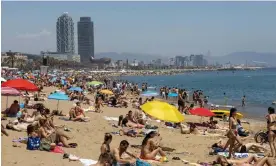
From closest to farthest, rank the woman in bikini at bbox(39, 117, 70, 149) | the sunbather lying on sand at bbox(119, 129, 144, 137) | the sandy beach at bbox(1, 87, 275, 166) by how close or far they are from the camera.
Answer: the sandy beach at bbox(1, 87, 275, 166), the woman in bikini at bbox(39, 117, 70, 149), the sunbather lying on sand at bbox(119, 129, 144, 137)

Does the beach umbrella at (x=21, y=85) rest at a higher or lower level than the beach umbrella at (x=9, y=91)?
higher

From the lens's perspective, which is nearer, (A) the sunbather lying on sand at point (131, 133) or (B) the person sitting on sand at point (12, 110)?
(A) the sunbather lying on sand at point (131, 133)

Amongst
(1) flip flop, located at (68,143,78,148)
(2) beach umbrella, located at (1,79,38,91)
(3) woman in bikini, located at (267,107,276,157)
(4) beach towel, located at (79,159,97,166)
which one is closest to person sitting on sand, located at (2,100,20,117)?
(2) beach umbrella, located at (1,79,38,91)

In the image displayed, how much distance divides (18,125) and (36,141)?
2.96m

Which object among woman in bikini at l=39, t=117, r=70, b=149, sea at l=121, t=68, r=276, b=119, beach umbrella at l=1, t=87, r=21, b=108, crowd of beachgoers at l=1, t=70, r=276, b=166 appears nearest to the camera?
crowd of beachgoers at l=1, t=70, r=276, b=166

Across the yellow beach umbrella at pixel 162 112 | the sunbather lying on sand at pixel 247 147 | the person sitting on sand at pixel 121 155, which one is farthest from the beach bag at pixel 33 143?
the sunbather lying on sand at pixel 247 147

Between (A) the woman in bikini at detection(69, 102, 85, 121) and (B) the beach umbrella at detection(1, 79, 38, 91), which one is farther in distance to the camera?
(A) the woman in bikini at detection(69, 102, 85, 121)

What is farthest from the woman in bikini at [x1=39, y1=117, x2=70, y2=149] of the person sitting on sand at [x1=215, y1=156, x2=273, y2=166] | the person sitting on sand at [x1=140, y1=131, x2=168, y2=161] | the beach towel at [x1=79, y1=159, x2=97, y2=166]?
the person sitting on sand at [x1=215, y1=156, x2=273, y2=166]

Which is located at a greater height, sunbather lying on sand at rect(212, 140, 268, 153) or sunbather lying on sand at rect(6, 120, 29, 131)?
sunbather lying on sand at rect(6, 120, 29, 131)

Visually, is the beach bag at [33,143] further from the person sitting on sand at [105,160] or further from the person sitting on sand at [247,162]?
the person sitting on sand at [247,162]

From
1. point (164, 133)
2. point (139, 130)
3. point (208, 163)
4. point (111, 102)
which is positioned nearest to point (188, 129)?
point (164, 133)

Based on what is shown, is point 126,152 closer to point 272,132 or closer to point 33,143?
point 33,143

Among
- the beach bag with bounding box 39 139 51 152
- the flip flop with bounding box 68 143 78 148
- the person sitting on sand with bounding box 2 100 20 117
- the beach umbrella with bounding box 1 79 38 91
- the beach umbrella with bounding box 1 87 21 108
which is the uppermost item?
the beach umbrella with bounding box 1 79 38 91

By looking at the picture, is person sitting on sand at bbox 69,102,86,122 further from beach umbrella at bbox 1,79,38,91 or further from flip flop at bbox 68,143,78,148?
flip flop at bbox 68,143,78,148
